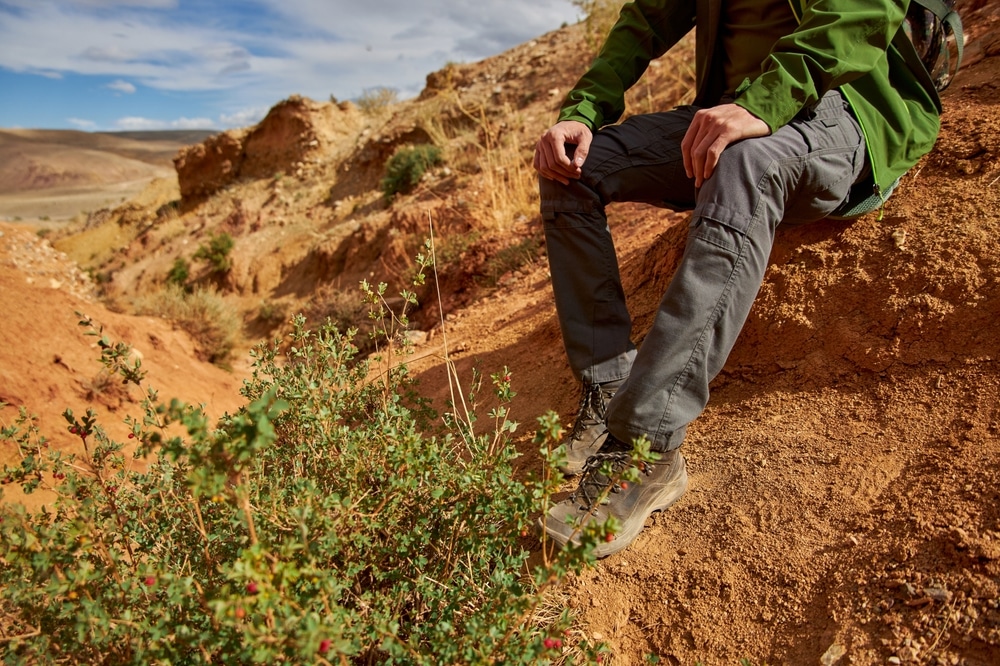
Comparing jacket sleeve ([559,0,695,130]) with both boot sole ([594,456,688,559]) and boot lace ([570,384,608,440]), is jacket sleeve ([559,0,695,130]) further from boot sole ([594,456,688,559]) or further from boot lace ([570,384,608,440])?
boot sole ([594,456,688,559])

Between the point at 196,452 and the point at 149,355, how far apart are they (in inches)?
186

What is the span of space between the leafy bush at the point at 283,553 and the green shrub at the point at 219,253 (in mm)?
9828

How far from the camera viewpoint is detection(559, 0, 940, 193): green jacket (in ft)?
5.03

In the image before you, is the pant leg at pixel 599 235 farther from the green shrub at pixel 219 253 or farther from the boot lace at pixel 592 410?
the green shrub at pixel 219 253

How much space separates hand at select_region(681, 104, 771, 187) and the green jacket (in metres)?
0.03

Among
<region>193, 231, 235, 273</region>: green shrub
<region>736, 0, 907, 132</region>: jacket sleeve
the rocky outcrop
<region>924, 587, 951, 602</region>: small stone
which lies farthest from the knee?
the rocky outcrop

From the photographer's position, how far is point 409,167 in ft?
28.1

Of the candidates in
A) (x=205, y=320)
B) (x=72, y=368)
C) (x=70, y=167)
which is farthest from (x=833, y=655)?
(x=70, y=167)

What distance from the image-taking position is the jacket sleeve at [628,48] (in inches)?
85.8

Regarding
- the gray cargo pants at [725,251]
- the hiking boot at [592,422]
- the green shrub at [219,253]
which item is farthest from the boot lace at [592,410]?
the green shrub at [219,253]

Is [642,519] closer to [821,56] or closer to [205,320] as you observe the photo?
[821,56]

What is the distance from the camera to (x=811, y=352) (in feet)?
6.36

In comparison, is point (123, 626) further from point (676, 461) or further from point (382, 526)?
point (676, 461)

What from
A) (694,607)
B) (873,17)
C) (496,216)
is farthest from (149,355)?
(873,17)
